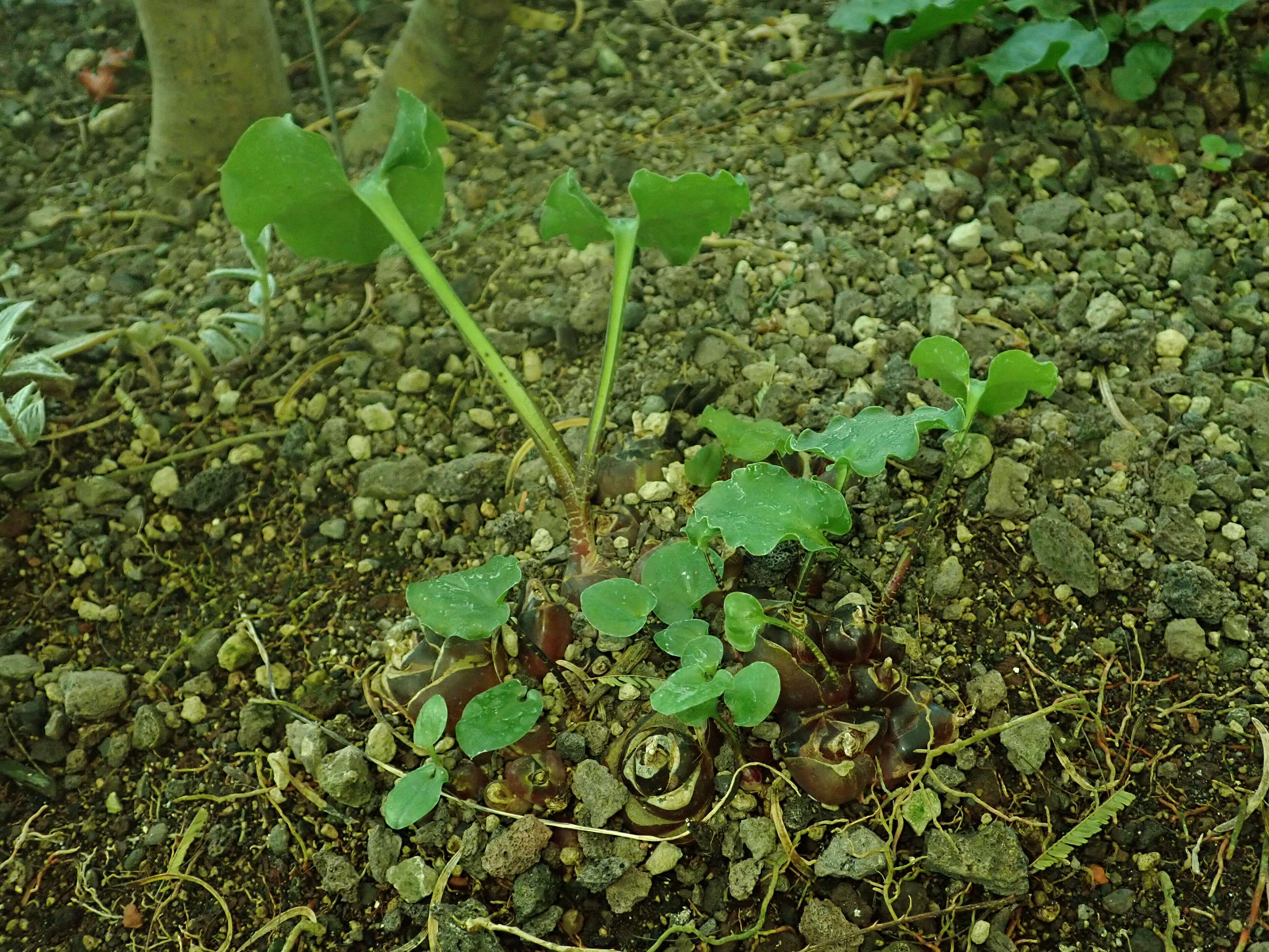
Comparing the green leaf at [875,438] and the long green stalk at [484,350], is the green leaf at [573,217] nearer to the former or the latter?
the long green stalk at [484,350]

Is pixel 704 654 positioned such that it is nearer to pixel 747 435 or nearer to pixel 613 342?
pixel 747 435

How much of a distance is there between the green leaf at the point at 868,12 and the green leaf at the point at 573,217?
0.75 m

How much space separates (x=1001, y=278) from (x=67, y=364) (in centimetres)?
145

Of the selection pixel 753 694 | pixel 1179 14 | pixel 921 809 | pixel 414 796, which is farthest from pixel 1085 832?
pixel 1179 14

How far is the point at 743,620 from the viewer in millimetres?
1102

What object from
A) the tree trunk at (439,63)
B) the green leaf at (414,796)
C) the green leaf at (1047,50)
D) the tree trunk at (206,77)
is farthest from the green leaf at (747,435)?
the tree trunk at (206,77)

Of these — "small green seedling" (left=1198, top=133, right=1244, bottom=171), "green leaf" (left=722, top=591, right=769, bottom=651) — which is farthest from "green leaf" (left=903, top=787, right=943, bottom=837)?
"small green seedling" (left=1198, top=133, right=1244, bottom=171)

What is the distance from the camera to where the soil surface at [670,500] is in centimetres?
110

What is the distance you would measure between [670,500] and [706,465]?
0.25 feet

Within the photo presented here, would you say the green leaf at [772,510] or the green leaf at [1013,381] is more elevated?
the green leaf at [1013,381]

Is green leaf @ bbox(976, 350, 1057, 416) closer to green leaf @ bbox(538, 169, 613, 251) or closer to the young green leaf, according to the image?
the young green leaf

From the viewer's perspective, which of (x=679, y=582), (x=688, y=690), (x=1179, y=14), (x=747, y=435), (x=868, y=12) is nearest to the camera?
(x=688, y=690)

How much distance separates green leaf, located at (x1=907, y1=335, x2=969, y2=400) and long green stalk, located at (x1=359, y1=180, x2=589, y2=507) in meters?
0.45

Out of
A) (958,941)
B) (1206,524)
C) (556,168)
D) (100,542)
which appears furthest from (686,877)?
(556,168)
